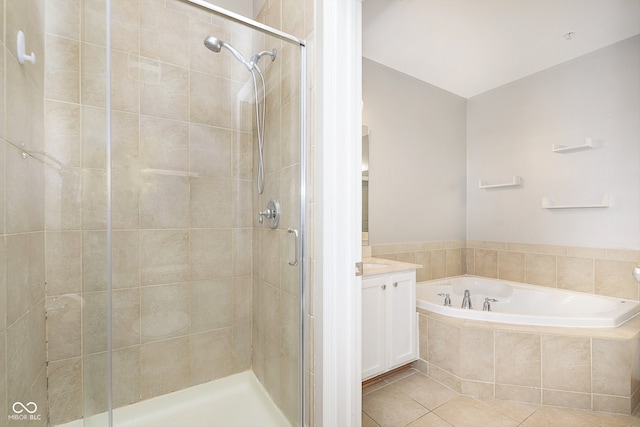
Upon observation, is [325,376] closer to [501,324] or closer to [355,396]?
[355,396]

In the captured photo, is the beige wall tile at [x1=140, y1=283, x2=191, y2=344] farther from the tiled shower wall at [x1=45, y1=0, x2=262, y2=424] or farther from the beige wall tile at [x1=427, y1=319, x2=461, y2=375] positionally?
the beige wall tile at [x1=427, y1=319, x2=461, y2=375]

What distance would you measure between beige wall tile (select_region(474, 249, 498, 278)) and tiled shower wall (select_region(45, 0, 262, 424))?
268 centimetres

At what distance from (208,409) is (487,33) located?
3123mm

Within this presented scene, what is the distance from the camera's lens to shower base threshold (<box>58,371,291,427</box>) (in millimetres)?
1297

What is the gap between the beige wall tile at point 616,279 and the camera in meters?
2.19

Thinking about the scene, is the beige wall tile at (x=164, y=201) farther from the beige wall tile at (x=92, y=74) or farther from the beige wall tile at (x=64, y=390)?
the beige wall tile at (x=64, y=390)

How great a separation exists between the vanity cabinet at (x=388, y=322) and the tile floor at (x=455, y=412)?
0.16 metres

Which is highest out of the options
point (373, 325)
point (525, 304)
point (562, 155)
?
point (562, 155)

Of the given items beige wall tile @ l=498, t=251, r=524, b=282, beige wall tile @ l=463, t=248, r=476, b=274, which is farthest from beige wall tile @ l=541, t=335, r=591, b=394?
beige wall tile @ l=463, t=248, r=476, b=274

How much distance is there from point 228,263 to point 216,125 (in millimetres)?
737

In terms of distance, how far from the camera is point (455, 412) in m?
1.70

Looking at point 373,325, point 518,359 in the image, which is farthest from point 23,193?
point 518,359

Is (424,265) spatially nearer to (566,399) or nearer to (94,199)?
(566,399)

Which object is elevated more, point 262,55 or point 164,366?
point 262,55
